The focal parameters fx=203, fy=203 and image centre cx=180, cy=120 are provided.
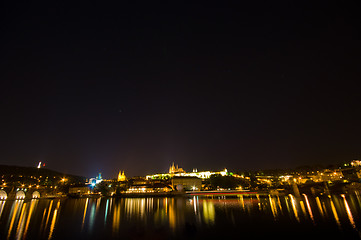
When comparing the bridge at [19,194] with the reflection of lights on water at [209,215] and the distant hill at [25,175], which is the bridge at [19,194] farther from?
the reflection of lights on water at [209,215]

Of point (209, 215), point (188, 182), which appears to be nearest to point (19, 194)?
point (188, 182)

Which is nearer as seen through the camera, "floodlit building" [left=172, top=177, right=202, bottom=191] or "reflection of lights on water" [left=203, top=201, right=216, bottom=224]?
"reflection of lights on water" [left=203, top=201, right=216, bottom=224]

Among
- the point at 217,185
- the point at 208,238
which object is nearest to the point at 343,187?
the point at 217,185

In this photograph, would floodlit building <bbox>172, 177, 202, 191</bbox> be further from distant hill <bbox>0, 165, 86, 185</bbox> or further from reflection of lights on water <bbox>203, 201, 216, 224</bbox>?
reflection of lights on water <bbox>203, 201, 216, 224</bbox>

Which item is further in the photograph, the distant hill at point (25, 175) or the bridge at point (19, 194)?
the distant hill at point (25, 175)

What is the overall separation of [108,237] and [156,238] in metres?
4.91

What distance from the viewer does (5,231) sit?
21.2 meters

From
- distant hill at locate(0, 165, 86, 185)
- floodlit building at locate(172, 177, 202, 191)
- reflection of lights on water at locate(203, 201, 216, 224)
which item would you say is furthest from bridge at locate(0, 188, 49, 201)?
floodlit building at locate(172, 177, 202, 191)

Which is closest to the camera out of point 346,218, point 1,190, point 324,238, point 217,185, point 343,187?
point 324,238

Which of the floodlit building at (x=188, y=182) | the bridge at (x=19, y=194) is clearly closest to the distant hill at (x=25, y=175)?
the bridge at (x=19, y=194)

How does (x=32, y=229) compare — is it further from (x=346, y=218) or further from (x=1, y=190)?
(x=1, y=190)

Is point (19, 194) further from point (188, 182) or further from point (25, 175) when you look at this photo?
point (188, 182)

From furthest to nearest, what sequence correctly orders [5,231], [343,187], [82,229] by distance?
1. [343,187]
2. [82,229]
3. [5,231]

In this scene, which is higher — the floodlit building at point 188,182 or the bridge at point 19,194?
the floodlit building at point 188,182
